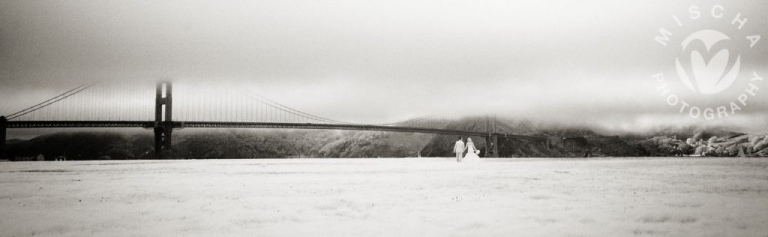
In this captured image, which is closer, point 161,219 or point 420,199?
point 161,219

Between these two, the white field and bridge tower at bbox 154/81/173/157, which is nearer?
the white field

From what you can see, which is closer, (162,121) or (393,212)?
(393,212)

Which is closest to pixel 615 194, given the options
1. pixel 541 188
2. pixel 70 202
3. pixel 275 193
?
pixel 541 188

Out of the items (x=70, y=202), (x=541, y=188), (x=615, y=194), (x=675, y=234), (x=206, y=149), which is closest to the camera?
(x=675, y=234)

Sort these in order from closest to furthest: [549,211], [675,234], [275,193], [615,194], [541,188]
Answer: [675,234], [549,211], [615,194], [275,193], [541,188]

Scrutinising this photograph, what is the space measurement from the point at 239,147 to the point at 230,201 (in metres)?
194

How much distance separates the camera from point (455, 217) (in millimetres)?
7848

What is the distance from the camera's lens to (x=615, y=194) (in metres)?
11.0

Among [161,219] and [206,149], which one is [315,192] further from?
[206,149]

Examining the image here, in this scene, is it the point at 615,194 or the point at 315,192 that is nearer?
the point at 615,194

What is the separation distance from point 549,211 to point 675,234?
2.10m

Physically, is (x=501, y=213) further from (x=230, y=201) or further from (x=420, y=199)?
(x=230, y=201)

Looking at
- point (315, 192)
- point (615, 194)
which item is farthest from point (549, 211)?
point (315, 192)

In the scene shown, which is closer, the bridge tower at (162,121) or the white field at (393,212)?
the white field at (393,212)
